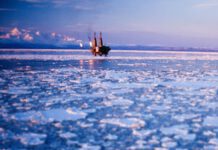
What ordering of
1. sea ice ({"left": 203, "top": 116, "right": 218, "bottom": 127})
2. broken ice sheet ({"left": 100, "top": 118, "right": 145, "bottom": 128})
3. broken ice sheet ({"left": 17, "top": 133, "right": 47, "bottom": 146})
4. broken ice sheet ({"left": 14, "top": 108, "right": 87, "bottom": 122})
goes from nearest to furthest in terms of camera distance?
broken ice sheet ({"left": 17, "top": 133, "right": 47, "bottom": 146})
broken ice sheet ({"left": 100, "top": 118, "right": 145, "bottom": 128})
sea ice ({"left": 203, "top": 116, "right": 218, "bottom": 127})
broken ice sheet ({"left": 14, "top": 108, "right": 87, "bottom": 122})

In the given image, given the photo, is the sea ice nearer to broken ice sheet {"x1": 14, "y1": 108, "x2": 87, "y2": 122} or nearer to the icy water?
the icy water

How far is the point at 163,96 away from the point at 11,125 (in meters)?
5.52

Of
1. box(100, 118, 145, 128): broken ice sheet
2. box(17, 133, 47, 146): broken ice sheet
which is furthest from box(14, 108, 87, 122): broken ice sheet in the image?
box(17, 133, 47, 146): broken ice sheet

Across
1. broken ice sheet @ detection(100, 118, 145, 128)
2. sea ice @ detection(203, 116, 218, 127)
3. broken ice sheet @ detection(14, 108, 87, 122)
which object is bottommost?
sea ice @ detection(203, 116, 218, 127)

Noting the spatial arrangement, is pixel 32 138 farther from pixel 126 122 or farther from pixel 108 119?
pixel 126 122

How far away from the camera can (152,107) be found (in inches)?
332

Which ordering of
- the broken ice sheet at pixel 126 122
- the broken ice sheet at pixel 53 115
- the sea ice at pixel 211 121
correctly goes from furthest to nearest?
the broken ice sheet at pixel 53 115
the sea ice at pixel 211 121
the broken ice sheet at pixel 126 122

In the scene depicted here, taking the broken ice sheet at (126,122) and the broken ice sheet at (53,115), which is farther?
the broken ice sheet at (53,115)

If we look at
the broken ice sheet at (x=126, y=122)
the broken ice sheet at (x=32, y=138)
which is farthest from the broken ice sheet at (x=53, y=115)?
the broken ice sheet at (x=32, y=138)

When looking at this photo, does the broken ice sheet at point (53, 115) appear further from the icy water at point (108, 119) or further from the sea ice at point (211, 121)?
the sea ice at point (211, 121)

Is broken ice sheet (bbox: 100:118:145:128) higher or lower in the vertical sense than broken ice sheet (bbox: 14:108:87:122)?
lower

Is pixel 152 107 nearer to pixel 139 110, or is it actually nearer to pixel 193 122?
pixel 139 110

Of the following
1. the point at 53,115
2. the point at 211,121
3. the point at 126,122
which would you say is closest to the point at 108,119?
the point at 126,122

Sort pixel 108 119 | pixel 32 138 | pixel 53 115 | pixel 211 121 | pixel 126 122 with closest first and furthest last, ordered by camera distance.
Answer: pixel 32 138 < pixel 126 122 < pixel 211 121 < pixel 108 119 < pixel 53 115
